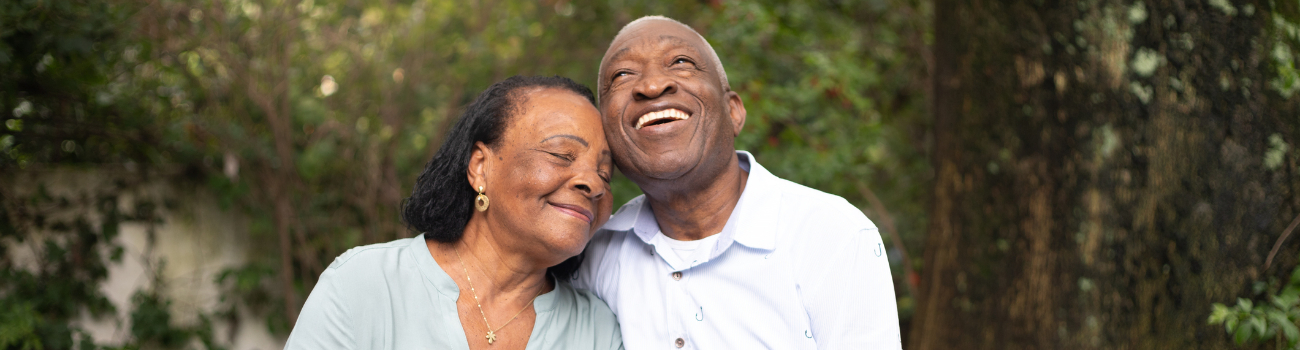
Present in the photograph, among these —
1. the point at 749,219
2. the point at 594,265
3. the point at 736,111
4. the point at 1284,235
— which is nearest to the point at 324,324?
the point at 594,265

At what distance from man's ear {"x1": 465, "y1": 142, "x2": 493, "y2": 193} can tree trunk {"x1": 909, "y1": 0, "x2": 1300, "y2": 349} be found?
2.11m

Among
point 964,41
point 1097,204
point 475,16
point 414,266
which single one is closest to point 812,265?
point 414,266

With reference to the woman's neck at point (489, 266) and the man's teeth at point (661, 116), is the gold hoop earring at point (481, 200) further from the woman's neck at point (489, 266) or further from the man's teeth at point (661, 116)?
the man's teeth at point (661, 116)

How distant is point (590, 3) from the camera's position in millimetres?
6863

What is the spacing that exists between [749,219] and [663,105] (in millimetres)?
398

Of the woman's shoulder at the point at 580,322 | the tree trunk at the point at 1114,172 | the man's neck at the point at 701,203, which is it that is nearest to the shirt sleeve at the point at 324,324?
the woman's shoulder at the point at 580,322

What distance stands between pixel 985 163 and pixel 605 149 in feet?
6.10

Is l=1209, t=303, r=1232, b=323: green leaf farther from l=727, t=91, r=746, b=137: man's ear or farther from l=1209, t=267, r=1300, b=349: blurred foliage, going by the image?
l=727, t=91, r=746, b=137: man's ear

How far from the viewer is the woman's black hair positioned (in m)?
2.44

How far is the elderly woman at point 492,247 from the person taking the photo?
7.54 feet

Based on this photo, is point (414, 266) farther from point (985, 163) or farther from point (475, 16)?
point (475, 16)

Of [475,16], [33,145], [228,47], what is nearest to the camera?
[33,145]

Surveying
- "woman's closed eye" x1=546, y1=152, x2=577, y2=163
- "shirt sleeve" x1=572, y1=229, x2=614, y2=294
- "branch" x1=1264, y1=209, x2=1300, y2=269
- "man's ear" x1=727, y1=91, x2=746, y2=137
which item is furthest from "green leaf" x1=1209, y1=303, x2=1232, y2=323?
"woman's closed eye" x1=546, y1=152, x2=577, y2=163

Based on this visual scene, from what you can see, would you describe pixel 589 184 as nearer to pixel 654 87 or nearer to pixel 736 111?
pixel 654 87
